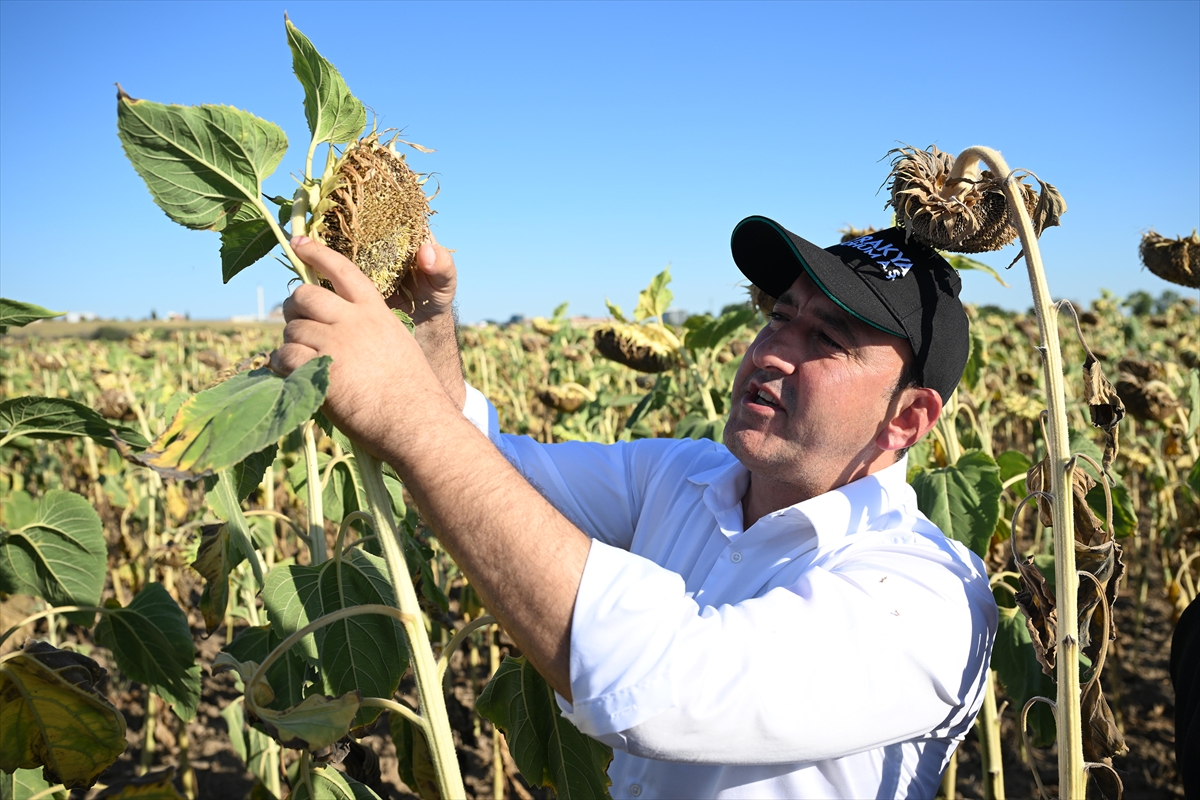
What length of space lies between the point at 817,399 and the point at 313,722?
106cm

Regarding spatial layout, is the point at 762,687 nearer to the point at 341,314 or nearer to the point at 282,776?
the point at 341,314

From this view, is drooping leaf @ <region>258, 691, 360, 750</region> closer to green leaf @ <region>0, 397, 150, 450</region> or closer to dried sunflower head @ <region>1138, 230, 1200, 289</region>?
green leaf @ <region>0, 397, 150, 450</region>

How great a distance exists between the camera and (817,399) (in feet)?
5.58

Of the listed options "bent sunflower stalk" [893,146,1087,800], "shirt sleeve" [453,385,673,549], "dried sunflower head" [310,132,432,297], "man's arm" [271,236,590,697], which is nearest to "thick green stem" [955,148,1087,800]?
"bent sunflower stalk" [893,146,1087,800]

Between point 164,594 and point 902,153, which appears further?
point 164,594

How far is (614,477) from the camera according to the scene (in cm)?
215

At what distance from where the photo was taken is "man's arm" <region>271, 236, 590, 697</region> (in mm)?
1117

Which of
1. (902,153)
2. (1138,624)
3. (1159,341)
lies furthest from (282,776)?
(1159,341)

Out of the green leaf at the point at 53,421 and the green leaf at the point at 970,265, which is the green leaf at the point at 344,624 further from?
the green leaf at the point at 970,265

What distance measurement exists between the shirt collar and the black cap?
0.22m

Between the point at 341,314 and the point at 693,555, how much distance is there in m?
1.03

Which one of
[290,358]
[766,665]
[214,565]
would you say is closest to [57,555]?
[214,565]

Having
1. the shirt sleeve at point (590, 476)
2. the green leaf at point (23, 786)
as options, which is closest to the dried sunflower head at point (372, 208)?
the shirt sleeve at point (590, 476)

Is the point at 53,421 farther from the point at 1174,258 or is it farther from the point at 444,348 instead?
the point at 1174,258
